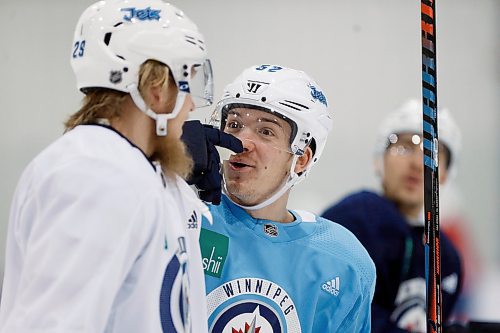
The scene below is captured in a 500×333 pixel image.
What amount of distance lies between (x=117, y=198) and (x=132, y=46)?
11.2 inches

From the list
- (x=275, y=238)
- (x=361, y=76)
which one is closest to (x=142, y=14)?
(x=275, y=238)

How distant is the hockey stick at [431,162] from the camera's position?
2043mm

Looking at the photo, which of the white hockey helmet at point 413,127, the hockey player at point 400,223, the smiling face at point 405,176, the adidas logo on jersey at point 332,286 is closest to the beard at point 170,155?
the adidas logo on jersey at point 332,286

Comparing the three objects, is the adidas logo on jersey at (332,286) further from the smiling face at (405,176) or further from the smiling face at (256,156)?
the smiling face at (405,176)

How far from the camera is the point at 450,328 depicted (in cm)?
315

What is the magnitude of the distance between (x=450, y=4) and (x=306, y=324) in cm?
231

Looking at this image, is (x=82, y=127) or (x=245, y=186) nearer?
(x=82, y=127)

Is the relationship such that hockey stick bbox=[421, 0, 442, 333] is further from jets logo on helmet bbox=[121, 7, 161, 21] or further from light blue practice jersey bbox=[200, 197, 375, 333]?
jets logo on helmet bbox=[121, 7, 161, 21]

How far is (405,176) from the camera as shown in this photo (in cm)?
369

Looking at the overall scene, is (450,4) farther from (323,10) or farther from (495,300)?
(495,300)

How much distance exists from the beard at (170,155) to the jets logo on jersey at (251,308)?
19.6 inches

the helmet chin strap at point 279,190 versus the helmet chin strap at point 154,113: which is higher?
the helmet chin strap at point 154,113

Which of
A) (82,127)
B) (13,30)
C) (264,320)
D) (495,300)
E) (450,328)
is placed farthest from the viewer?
(495,300)

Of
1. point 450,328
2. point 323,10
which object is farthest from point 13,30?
point 450,328
